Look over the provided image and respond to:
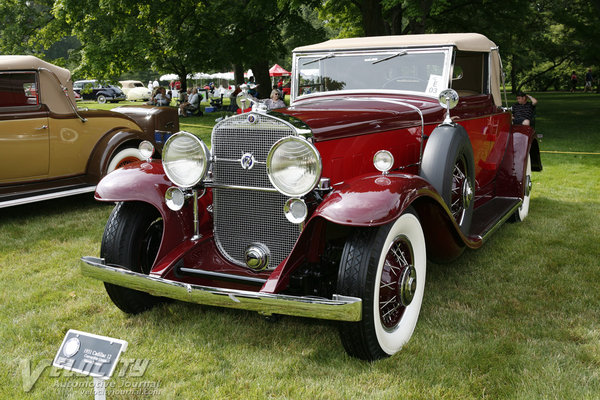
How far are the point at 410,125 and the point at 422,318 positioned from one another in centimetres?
139

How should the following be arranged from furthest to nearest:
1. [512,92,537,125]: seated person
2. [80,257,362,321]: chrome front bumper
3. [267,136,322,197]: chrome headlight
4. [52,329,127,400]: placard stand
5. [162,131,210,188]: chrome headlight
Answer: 1. [512,92,537,125]: seated person
2. [162,131,210,188]: chrome headlight
3. [267,136,322,197]: chrome headlight
4. [80,257,362,321]: chrome front bumper
5. [52,329,127,400]: placard stand

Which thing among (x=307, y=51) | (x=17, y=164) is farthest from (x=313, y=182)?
(x=17, y=164)

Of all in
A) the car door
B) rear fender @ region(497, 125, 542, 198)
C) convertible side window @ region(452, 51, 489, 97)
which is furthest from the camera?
the car door

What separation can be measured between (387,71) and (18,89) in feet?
14.8

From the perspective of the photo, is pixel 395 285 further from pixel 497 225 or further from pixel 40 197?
pixel 40 197

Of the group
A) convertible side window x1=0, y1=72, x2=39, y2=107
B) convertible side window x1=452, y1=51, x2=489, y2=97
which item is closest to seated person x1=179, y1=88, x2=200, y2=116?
convertible side window x1=0, y1=72, x2=39, y2=107

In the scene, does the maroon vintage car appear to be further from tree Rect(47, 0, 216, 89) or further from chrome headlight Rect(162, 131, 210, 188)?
tree Rect(47, 0, 216, 89)

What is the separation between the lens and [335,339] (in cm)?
336

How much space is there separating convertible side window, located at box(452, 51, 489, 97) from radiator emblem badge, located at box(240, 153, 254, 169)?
99.4 inches

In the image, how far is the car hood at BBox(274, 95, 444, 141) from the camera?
3.46m

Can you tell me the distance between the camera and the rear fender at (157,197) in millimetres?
3543

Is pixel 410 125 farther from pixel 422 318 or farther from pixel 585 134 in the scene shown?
pixel 585 134

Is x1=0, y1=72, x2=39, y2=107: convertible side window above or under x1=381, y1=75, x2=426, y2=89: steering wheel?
under

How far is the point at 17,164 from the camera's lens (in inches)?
250
